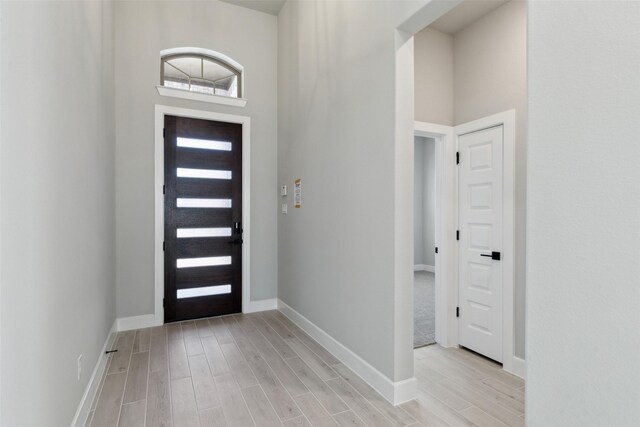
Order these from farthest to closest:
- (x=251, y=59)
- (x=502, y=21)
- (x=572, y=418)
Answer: (x=251, y=59), (x=502, y=21), (x=572, y=418)

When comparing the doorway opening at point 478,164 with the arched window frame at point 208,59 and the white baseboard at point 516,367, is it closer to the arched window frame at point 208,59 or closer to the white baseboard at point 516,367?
the white baseboard at point 516,367

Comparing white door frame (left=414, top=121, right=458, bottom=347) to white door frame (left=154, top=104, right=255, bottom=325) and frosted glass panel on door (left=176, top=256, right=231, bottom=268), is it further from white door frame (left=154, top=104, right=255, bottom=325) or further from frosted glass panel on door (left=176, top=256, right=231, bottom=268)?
frosted glass panel on door (left=176, top=256, right=231, bottom=268)

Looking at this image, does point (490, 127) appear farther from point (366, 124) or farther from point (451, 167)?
point (366, 124)

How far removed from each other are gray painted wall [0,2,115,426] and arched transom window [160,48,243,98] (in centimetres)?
134

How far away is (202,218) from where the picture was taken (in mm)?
3840

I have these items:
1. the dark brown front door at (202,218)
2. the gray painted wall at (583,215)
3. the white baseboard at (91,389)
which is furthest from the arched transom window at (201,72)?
the gray painted wall at (583,215)

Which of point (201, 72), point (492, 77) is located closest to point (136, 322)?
point (201, 72)

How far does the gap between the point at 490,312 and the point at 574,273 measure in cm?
189

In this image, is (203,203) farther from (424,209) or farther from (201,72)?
(424,209)

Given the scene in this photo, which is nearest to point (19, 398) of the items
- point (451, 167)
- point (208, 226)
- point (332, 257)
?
point (332, 257)

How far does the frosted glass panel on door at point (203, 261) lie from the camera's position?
12.3 feet

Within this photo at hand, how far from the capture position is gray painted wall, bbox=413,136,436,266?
7891 mm

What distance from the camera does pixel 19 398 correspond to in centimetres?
107

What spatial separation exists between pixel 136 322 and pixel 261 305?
56.0 inches
